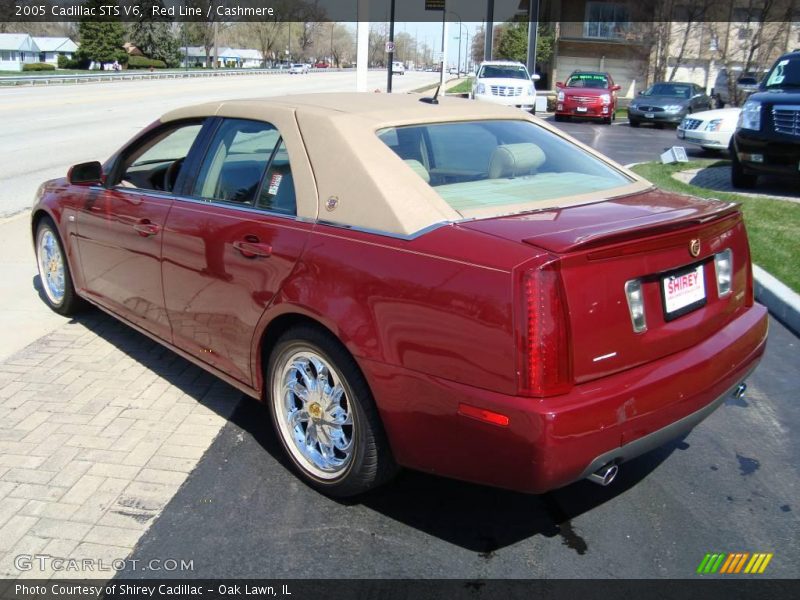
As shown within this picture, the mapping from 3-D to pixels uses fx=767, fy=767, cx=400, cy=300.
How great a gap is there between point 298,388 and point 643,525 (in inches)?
63.9

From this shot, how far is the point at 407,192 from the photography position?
317 cm

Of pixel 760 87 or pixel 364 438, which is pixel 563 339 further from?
pixel 760 87

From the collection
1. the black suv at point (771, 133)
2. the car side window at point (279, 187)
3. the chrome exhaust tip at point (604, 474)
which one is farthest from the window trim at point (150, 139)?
the black suv at point (771, 133)

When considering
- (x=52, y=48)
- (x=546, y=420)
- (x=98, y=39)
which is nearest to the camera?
(x=546, y=420)

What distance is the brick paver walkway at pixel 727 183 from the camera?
10674 millimetres

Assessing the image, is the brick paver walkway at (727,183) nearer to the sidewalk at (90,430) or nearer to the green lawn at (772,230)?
the green lawn at (772,230)

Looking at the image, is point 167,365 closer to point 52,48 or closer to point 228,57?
point 52,48

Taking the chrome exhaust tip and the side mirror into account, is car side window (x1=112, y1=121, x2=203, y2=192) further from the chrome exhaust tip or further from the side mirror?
the chrome exhaust tip

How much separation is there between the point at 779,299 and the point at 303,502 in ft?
14.5

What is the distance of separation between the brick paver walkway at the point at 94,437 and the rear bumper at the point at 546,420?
127 centimetres

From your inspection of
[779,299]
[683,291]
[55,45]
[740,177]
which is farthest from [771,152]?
[55,45]

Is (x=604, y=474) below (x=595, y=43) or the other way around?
below

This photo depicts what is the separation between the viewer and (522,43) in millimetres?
57438

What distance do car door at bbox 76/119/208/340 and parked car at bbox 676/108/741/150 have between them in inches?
500
